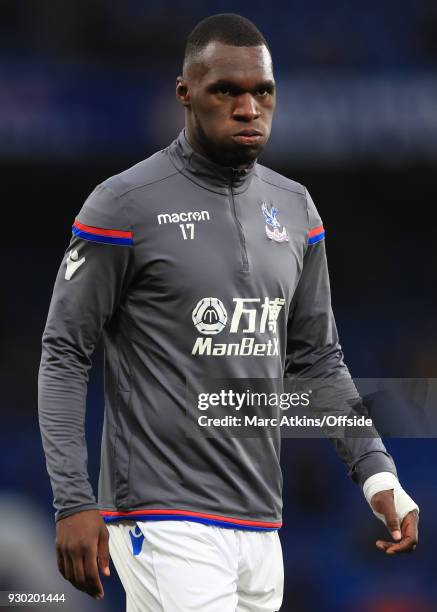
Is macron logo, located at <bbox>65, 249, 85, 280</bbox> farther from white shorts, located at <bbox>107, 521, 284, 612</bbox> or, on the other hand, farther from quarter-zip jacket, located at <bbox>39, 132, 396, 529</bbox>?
white shorts, located at <bbox>107, 521, 284, 612</bbox>

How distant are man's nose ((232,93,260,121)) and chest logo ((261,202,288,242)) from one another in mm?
265

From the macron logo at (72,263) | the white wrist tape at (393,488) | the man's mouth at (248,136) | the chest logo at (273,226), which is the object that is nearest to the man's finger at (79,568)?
the macron logo at (72,263)

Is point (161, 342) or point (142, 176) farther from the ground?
point (142, 176)

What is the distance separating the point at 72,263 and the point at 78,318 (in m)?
0.13

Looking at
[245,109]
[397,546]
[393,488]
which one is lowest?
[397,546]

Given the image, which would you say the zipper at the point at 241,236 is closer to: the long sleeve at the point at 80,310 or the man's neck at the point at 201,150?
the man's neck at the point at 201,150

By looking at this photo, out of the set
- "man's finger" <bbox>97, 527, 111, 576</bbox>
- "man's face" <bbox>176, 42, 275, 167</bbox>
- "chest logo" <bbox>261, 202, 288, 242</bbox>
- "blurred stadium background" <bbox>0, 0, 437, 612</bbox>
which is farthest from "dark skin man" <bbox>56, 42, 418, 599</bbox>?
"blurred stadium background" <bbox>0, 0, 437, 612</bbox>

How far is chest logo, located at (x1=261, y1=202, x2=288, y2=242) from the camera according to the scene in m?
2.87

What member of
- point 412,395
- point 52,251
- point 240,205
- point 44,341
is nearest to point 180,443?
point 44,341

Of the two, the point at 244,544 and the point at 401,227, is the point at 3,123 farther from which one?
the point at 244,544

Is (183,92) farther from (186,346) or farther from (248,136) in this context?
(186,346)

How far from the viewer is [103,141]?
277 inches

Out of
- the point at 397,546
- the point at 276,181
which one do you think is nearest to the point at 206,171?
the point at 276,181

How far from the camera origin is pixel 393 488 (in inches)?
111
